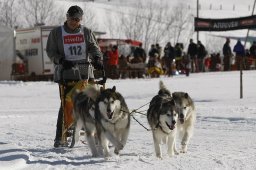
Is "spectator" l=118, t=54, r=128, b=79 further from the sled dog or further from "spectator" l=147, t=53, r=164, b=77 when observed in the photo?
the sled dog

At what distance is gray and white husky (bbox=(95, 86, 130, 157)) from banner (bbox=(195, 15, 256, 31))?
16.2 metres

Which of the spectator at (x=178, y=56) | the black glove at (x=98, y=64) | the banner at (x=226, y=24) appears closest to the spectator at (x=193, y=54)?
the spectator at (x=178, y=56)

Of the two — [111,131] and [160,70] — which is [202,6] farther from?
[111,131]

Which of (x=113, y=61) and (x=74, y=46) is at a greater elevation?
(x=74, y=46)

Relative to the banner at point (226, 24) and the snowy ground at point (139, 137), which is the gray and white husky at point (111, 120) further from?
the banner at point (226, 24)

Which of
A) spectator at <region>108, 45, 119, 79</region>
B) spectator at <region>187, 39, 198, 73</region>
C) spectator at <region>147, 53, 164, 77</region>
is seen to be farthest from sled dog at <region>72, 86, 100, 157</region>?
spectator at <region>187, 39, 198, 73</region>

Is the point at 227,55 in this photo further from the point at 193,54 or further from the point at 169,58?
the point at 169,58

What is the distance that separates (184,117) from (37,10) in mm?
37964

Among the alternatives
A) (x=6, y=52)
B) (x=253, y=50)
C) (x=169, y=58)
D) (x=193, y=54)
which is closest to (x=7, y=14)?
(x=6, y=52)

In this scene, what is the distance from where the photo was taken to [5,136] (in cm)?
809

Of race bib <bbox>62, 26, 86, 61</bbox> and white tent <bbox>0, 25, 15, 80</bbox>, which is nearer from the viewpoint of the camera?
race bib <bbox>62, 26, 86, 61</bbox>

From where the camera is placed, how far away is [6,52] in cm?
2294

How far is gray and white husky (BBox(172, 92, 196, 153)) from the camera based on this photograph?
6.27m

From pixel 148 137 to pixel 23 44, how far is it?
16.9m
